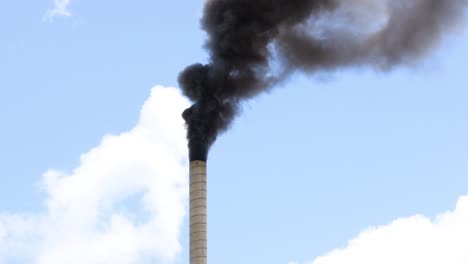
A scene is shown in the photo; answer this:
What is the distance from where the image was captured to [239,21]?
3250cm

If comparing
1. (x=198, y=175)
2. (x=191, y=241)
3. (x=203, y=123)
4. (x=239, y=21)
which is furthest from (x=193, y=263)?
(x=239, y=21)

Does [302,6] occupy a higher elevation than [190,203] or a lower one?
higher

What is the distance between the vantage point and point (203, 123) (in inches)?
1280

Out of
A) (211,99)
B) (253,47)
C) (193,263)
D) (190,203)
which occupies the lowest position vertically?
(193,263)

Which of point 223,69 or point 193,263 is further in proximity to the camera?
point 223,69

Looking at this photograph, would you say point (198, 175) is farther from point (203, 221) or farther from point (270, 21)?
point (270, 21)

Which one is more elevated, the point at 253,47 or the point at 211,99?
the point at 253,47

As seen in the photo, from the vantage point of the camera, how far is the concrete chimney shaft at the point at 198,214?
2969 centimetres

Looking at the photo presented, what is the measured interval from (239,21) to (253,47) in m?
1.40

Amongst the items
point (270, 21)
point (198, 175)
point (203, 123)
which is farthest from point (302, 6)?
point (198, 175)

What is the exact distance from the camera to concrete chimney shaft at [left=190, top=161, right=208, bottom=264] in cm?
2969

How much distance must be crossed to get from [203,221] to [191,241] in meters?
0.96

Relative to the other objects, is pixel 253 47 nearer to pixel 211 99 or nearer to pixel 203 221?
pixel 211 99

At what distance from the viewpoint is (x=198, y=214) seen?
98.7ft
